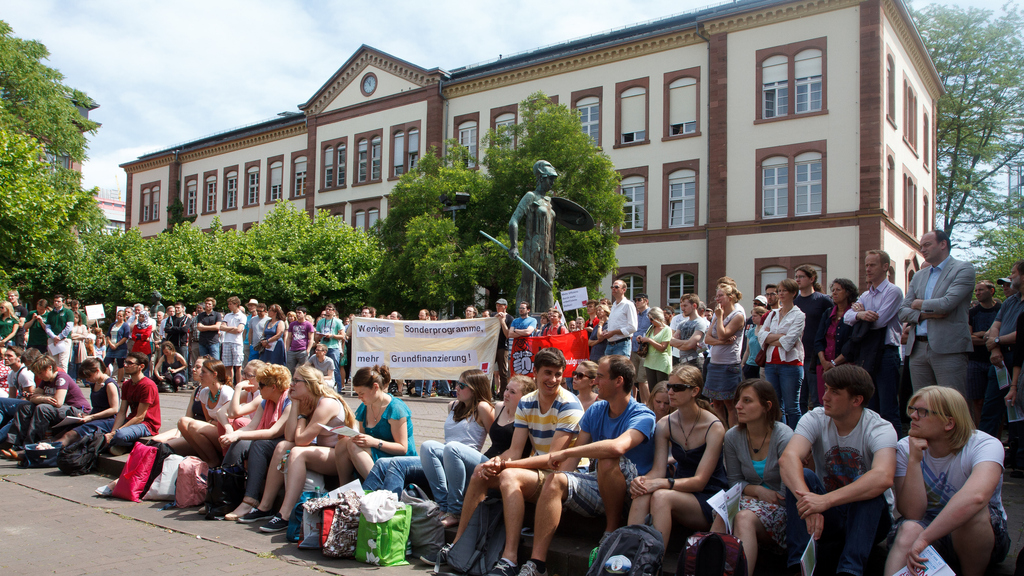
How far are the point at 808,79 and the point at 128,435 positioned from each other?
2879 cm

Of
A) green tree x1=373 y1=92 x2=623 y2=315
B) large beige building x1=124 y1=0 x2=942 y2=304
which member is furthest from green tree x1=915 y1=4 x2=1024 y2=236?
green tree x1=373 y1=92 x2=623 y2=315

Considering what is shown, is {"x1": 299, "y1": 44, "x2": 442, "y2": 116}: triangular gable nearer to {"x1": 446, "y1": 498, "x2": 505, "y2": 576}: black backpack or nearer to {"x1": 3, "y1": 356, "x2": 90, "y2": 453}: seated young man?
{"x1": 3, "y1": 356, "x2": 90, "y2": 453}: seated young man

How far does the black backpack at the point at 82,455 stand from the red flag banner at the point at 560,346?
592 centimetres

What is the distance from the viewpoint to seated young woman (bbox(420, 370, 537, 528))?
6234 millimetres

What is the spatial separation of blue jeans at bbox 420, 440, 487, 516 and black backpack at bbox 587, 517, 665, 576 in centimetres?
168

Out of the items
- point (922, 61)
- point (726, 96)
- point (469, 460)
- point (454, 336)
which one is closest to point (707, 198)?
point (726, 96)

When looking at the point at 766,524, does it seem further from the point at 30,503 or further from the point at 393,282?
the point at 393,282

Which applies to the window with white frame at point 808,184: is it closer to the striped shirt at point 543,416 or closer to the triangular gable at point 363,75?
the triangular gable at point 363,75

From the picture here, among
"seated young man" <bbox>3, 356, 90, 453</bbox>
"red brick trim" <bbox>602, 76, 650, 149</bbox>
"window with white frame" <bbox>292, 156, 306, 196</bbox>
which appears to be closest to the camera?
"seated young man" <bbox>3, 356, 90, 453</bbox>

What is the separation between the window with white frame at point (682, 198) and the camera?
1321 inches

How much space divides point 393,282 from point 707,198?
13.7m

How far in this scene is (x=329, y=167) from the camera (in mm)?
47000

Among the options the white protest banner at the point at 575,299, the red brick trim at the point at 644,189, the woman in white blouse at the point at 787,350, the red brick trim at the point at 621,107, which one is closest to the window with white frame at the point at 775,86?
the red brick trim at the point at 621,107

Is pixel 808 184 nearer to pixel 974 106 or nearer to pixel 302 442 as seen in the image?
pixel 974 106
